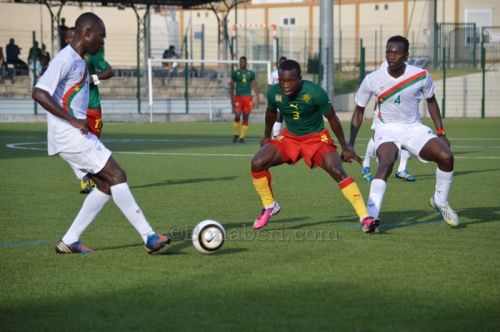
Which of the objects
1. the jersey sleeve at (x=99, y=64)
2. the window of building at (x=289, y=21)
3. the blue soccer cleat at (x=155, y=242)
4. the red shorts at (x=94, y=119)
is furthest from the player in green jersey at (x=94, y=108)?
the window of building at (x=289, y=21)

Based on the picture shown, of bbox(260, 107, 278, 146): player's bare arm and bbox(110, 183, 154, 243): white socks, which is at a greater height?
bbox(260, 107, 278, 146): player's bare arm

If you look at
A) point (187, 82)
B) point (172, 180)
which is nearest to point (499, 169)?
point (172, 180)

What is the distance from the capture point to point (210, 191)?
11711 mm

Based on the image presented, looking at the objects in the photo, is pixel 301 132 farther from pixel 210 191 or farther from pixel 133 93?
pixel 133 93

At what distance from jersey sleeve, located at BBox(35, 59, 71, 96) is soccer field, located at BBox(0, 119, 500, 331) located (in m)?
1.41

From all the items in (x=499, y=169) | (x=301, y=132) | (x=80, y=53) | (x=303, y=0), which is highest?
(x=303, y=0)

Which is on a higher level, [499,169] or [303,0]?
[303,0]

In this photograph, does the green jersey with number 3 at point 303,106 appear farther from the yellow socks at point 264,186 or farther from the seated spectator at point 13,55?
the seated spectator at point 13,55

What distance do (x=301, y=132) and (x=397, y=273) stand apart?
2551 mm

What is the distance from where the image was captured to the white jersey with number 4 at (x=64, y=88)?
6.75 meters

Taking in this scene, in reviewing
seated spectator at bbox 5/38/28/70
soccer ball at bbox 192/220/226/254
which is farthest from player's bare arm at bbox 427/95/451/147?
seated spectator at bbox 5/38/28/70

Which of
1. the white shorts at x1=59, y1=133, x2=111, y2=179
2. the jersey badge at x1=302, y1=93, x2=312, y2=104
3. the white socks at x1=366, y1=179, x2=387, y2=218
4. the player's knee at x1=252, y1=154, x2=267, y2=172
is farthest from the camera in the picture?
the player's knee at x1=252, y1=154, x2=267, y2=172

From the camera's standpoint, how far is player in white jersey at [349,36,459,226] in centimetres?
866

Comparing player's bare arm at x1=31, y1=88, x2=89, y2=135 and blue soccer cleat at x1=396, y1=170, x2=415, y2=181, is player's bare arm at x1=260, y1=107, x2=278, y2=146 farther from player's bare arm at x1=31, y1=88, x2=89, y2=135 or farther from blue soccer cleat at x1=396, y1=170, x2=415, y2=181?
blue soccer cleat at x1=396, y1=170, x2=415, y2=181
